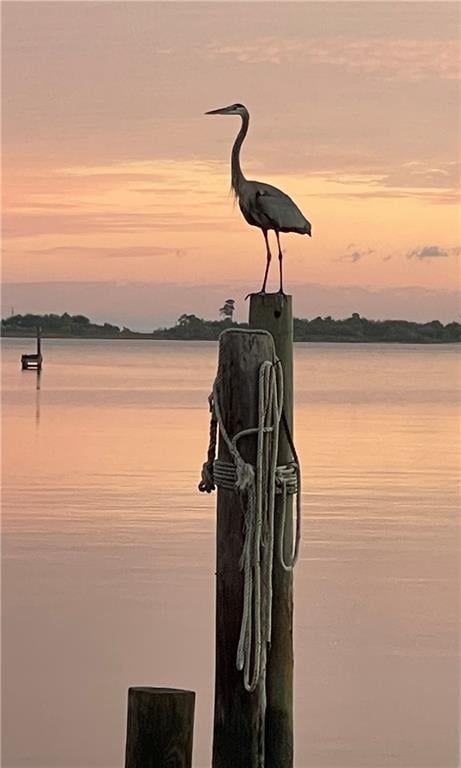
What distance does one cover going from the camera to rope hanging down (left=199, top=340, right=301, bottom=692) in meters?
5.50

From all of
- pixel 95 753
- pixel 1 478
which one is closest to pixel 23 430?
pixel 1 478

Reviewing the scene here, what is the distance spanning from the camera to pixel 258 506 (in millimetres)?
5543

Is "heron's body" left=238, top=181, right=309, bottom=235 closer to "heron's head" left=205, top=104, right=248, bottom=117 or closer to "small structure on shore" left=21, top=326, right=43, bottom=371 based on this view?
"heron's head" left=205, top=104, right=248, bottom=117

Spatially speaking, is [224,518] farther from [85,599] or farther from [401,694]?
[85,599]

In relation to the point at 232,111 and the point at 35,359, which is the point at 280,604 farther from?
the point at 35,359

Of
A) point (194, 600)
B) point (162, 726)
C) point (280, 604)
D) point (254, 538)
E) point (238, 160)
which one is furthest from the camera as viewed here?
point (194, 600)


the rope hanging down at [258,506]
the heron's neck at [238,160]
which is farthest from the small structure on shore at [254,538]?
the heron's neck at [238,160]

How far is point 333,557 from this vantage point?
1191 centimetres

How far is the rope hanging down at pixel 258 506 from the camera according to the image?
5.50 m

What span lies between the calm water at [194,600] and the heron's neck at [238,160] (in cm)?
252

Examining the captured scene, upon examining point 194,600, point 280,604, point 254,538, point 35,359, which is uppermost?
point 35,359

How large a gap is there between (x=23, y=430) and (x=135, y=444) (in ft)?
12.5

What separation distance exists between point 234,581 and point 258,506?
0.27 metres

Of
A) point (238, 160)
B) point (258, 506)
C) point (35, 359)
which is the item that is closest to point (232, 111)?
point (238, 160)
